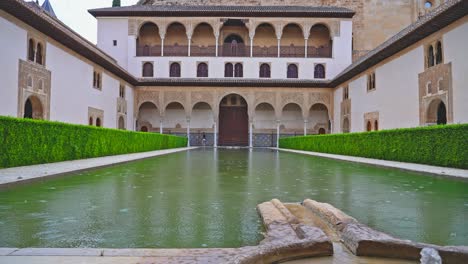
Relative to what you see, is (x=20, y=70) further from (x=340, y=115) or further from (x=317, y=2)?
(x=317, y=2)

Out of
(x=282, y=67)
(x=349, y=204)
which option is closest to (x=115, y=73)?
(x=282, y=67)

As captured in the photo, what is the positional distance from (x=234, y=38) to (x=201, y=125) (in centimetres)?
816

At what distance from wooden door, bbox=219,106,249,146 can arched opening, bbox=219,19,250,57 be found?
15.5ft

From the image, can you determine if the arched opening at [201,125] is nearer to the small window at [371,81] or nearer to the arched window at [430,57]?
the small window at [371,81]

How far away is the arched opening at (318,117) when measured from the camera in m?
33.2

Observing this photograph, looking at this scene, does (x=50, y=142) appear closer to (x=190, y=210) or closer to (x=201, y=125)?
(x=190, y=210)

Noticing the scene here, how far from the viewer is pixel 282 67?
105ft

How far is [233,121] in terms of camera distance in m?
34.4

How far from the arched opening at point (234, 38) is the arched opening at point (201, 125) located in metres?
4.91

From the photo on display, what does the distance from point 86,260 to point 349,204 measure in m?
3.17

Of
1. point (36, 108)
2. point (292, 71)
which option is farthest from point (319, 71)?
point (36, 108)

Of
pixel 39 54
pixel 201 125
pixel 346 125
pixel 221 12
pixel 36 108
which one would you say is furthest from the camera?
pixel 201 125

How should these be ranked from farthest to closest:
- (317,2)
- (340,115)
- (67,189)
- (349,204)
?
(317,2)
(340,115)
(67,189)
(349,204)

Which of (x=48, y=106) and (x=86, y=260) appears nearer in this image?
(x=86, y=260)
